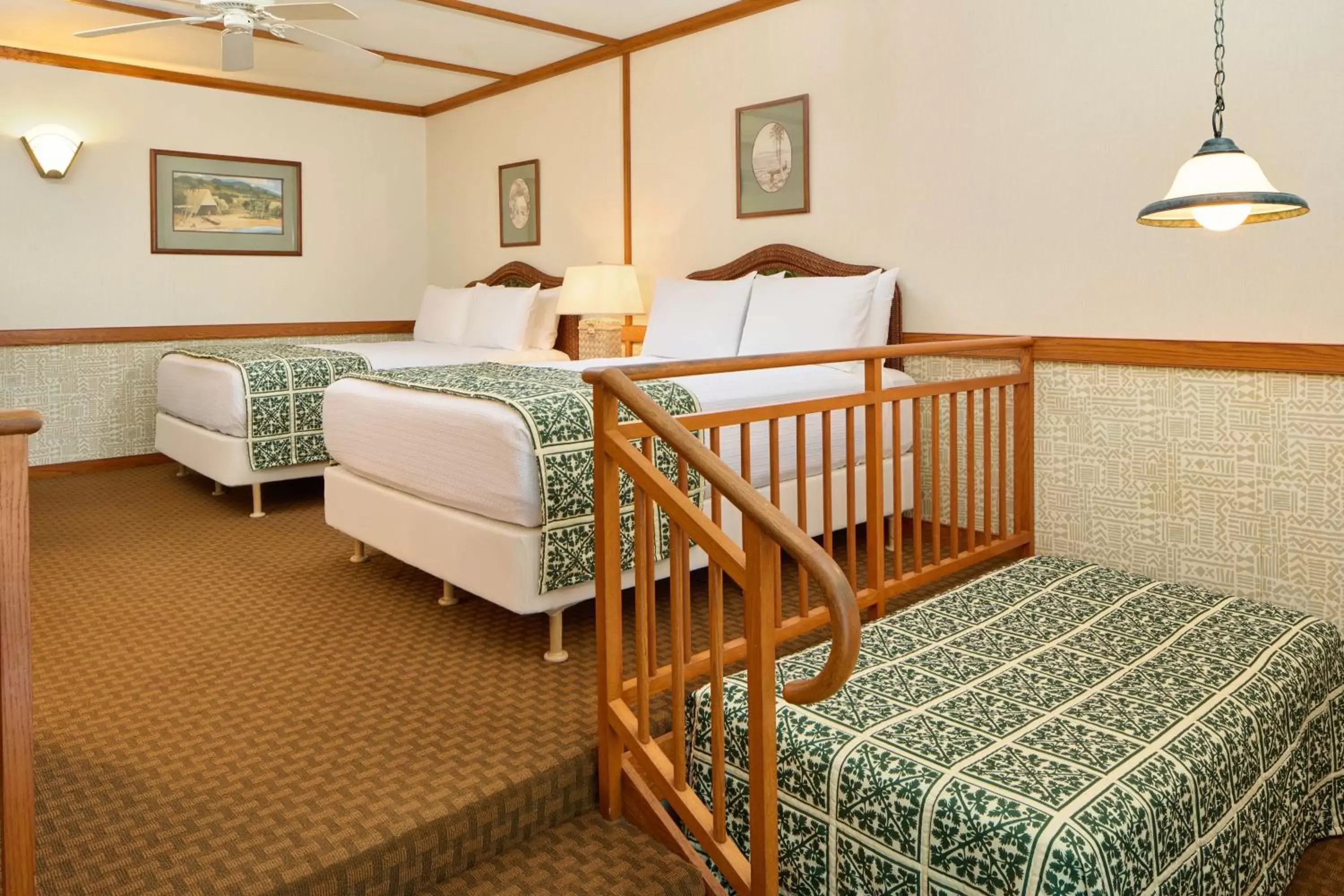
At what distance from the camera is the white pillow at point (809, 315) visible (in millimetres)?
3658

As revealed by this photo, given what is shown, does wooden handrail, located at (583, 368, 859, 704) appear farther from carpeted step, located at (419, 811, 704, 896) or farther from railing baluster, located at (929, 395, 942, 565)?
railing baluster, located at (929, 395, 942, 565)

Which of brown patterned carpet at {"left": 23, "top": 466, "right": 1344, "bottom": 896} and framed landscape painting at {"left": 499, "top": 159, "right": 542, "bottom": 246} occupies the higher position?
framed landscape painting at {"left": 499, "top": 159, "right": 542, "bottom": 246}

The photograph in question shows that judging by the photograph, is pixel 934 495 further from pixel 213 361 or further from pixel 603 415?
pixel 213 361

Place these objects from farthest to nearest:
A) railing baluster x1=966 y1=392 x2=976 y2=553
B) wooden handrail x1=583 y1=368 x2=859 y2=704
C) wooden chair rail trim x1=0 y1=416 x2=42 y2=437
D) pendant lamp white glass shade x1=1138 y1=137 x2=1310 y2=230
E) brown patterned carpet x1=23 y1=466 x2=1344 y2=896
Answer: railing baluster x1=966 y1=392 x2=976 y2=553 → pendant lamp white glass shade x1=1138 y1=137 x2=1310 y2=230 → brown patterned carpet x1=23 y1=466 x2=1344 y2=896 → wooden handrail x1=583 y1=368 x2=859 y2=704 → wooden chair rail trim x1=0 y1=416 x2=42 y2=437

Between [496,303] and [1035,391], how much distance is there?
321 cm

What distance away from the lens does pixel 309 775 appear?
6.35 feet

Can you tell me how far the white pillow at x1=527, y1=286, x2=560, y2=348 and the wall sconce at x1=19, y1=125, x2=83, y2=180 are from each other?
8.63 feet

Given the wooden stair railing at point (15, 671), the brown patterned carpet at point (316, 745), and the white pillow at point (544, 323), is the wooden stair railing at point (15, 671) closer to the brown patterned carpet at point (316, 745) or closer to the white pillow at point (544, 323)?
the brown patterned carpet at point (316, 745)

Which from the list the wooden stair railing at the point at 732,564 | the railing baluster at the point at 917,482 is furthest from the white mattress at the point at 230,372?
the railing baluster at the point at 917,482

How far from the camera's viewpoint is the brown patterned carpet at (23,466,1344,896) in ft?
5.59

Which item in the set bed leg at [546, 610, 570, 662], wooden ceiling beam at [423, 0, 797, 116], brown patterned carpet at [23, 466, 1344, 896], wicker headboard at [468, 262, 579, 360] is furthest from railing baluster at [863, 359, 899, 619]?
wicker headboard at [468, 262, 579, 360]

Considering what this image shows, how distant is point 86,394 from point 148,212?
1.13 meters

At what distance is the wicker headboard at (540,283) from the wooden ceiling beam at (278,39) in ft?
3.75

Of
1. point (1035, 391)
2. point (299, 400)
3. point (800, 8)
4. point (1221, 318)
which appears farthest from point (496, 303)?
point (1221, 318)
